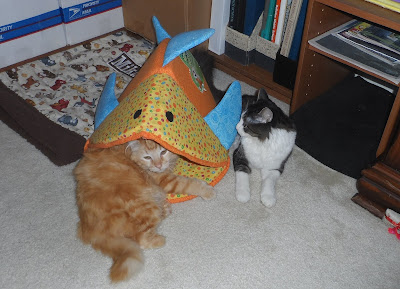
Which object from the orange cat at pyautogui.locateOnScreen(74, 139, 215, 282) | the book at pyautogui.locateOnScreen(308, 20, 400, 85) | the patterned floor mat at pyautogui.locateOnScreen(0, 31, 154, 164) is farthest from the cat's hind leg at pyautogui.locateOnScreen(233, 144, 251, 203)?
the patterned floor mat at pyautogui.locateOnScreen(0, 31, 154, 164)

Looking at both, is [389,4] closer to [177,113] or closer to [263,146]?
[263,146]

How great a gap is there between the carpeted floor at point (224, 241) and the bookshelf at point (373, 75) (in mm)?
90

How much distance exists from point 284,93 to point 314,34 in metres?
0.41

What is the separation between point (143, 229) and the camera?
1428mm

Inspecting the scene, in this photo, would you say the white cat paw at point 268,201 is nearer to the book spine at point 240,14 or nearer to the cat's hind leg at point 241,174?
the cat's hind leg at point 241,174

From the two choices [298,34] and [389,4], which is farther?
[298,34]

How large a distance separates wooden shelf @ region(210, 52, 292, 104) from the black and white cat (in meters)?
0.40

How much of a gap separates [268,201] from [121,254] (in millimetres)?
593

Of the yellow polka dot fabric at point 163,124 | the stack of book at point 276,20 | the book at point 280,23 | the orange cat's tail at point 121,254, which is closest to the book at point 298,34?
the stack of book at point 276,20

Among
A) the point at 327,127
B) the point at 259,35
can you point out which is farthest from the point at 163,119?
the point at 259,35

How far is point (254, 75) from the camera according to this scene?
7.13 ft

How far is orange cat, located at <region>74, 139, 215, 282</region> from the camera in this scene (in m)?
1.33

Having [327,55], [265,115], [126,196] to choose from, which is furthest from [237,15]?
[126,196]

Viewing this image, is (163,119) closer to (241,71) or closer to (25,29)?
(241,71)
